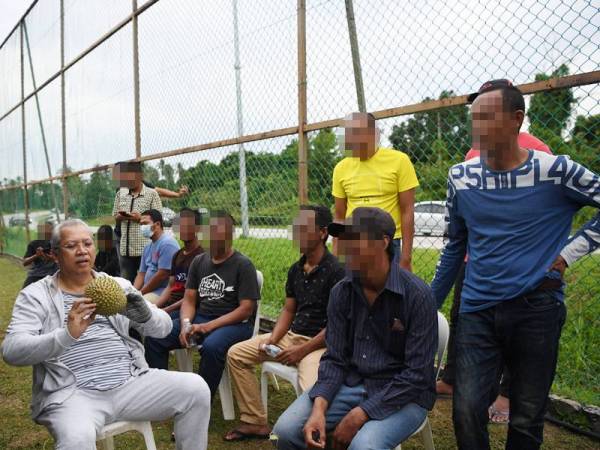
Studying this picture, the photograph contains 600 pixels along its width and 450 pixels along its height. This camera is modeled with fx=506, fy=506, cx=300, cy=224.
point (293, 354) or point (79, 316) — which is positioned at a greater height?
point (79, 316)

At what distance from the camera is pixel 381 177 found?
→ 2984 millimetres

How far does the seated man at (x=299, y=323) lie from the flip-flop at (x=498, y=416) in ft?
3.69

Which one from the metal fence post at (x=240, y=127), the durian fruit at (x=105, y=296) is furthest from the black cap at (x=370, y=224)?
the metal fence post at (x=240, y=127)

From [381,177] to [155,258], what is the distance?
7.49 feet

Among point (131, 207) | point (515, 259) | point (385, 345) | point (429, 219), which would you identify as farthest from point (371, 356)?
point (131, 207)

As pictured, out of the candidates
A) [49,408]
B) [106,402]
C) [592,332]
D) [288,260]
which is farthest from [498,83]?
[288,260]

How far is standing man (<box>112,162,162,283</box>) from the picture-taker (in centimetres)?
504

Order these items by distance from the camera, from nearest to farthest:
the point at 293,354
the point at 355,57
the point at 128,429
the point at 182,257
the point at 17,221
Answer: the point at 128,429
the point at 293,354
the point at 355,57
the point at 182,257
the point at 17,221

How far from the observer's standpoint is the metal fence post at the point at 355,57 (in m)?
3.36

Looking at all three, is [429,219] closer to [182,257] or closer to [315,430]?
[182,257]

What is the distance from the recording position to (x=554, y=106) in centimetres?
314

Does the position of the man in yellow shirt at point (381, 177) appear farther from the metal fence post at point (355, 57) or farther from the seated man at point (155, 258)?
the seated man at point (155, 258)

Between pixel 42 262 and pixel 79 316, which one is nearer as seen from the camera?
pixel 79 316

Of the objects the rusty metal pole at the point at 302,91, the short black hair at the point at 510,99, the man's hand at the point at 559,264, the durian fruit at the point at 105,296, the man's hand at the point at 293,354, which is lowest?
the man's hand at the point at 293,354
